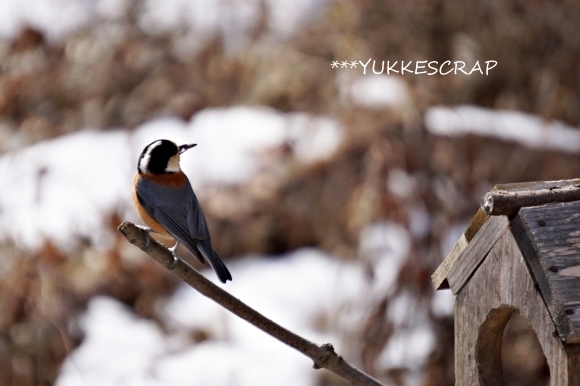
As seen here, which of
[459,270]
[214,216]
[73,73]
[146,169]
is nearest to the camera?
[459,270]

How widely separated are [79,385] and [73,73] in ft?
11.1

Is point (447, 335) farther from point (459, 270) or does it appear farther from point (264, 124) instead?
point (459, 270)

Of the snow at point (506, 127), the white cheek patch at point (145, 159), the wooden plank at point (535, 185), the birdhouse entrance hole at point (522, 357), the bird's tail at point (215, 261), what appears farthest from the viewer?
the snow at point (506, 127)

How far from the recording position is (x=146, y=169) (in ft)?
12.2

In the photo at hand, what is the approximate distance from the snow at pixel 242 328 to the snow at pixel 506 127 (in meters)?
0.97

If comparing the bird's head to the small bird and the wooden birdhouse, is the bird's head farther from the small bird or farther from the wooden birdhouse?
the wooden birdhouse

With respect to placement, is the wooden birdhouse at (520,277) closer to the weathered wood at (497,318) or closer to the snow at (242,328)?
the weathered wood at (497,318)

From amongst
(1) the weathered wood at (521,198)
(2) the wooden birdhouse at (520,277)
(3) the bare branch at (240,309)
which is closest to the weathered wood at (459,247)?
(2) the wooden birdhouse at (520,277)

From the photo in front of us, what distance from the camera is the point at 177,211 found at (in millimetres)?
3379

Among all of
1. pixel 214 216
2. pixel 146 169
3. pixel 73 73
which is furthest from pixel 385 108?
pixel 73 73

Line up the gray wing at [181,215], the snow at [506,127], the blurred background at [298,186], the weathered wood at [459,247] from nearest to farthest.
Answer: the weathered wood at [459,247]
the gray wing at [181,215]
the blurred background at [298,186]
the snow at [506,127]

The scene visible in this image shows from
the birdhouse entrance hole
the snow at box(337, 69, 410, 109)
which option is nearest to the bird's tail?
the birdhouse entrance hole

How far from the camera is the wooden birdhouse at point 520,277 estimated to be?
1.87 meters

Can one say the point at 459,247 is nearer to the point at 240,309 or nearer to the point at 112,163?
the point at 240,309
